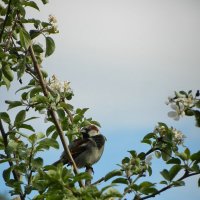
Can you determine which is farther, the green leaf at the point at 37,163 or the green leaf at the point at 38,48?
the green leaf at the point at 38,48

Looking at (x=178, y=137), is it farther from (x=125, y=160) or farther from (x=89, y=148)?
(x=89, y=148)

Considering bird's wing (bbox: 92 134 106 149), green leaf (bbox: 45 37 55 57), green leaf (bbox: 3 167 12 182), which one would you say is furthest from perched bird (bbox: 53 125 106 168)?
green leaf (bbox: 3 167 12 182)

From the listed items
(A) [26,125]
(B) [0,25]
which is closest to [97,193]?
(A) [26,125]

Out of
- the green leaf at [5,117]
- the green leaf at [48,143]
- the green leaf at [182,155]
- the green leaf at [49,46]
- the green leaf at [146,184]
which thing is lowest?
the green leaf at [146,184]

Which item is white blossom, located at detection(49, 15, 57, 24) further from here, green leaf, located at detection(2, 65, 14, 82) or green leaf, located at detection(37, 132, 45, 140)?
green leaf, located at detection(37, 132, 45, 140)

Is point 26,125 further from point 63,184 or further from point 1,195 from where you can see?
point 63,184

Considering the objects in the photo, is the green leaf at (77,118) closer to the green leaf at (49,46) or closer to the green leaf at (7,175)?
the green leaf at (49,46)

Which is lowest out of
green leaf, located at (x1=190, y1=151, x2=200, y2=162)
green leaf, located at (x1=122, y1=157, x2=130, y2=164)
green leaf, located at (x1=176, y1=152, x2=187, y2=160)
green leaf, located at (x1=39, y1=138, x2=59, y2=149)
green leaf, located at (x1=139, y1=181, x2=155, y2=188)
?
green leaf, located at (x1=139, y1=181, x2=155, y2=188)

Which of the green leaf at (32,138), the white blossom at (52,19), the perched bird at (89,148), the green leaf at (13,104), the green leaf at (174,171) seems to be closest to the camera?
the green leaf at (174,171)

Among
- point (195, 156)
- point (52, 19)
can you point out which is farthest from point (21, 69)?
point (195, 156)

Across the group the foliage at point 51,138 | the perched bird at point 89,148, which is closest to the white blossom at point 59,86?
the foliage at point 51,138

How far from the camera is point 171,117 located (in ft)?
10.7

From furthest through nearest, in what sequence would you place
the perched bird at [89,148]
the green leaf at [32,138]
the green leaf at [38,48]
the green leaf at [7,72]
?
the perched bird at [89,148], the green leaf at [38,48], the green leaf at [7,72], the green leaf at [32,138]

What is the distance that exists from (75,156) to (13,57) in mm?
2984
